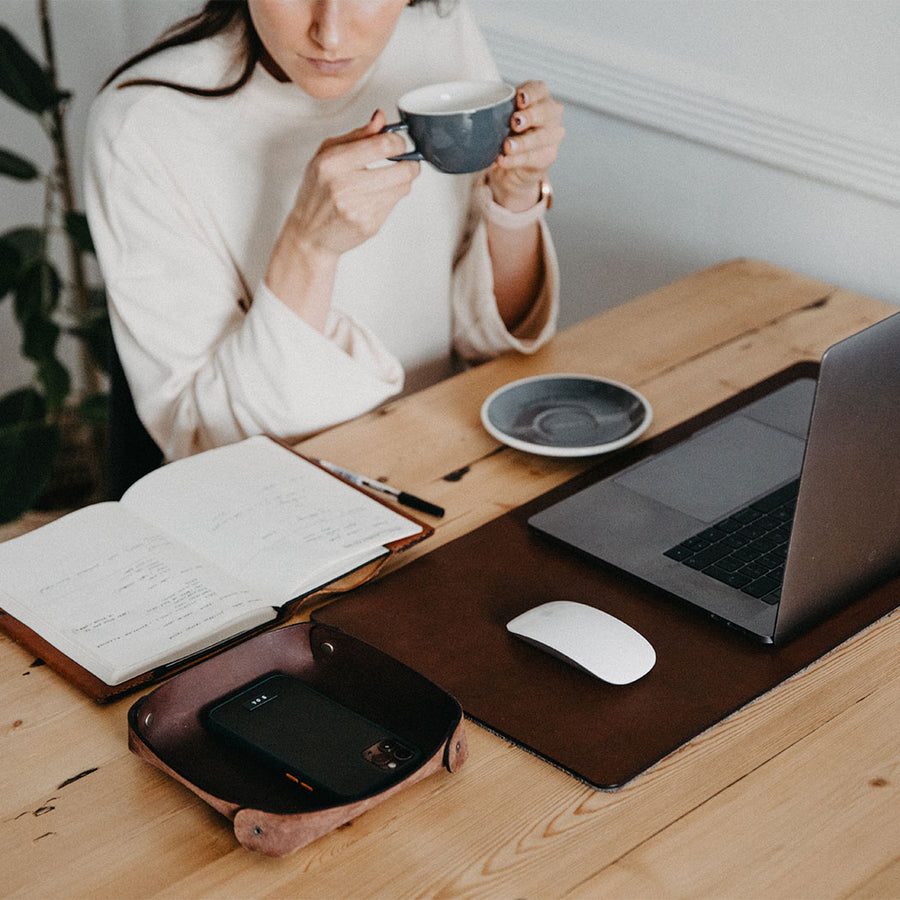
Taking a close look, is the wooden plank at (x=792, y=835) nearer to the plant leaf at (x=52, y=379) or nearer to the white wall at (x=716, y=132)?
the white wall at (x=716, y=132)

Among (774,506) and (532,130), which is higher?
(532,130)

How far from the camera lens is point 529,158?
1.30 metres

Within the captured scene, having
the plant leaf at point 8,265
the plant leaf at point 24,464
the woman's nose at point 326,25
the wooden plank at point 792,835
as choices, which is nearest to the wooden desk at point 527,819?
the wooden plank at point 792,835

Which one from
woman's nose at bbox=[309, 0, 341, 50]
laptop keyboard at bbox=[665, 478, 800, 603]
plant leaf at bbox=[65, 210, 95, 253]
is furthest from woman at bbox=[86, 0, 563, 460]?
plant leaf at bbox=[65, 210, 95, 253]

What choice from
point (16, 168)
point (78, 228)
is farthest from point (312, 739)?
point (16, 168)

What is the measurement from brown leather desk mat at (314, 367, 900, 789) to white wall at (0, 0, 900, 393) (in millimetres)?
730

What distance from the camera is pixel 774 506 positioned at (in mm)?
1054

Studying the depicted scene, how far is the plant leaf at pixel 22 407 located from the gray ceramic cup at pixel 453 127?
4.29 ft

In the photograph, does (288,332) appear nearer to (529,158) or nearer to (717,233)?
(529,158)

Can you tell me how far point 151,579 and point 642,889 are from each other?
466 mm

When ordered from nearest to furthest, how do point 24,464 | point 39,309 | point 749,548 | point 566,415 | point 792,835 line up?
point 792,835
point 749,548
point 566,415
point 24,464
point 39,309

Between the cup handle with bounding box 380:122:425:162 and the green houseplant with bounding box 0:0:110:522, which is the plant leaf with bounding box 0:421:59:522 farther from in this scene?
the cup handle with bounding box 380:122:425:162

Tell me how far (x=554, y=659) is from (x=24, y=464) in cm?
144

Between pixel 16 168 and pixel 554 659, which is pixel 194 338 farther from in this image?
pixel 16 168
